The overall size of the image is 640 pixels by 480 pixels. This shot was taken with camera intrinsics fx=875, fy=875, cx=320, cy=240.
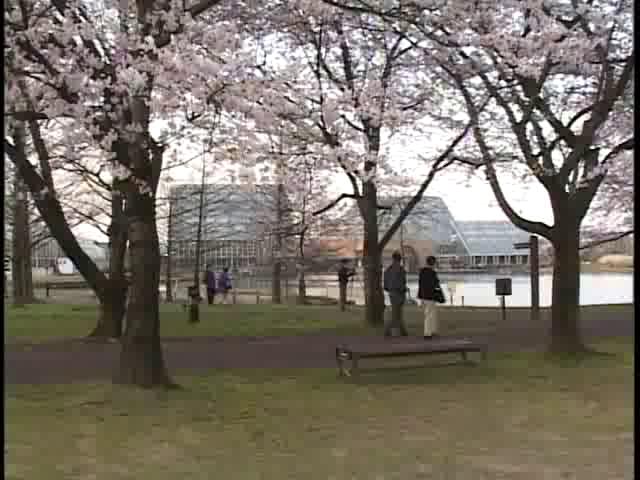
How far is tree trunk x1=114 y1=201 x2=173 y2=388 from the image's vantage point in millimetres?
9945

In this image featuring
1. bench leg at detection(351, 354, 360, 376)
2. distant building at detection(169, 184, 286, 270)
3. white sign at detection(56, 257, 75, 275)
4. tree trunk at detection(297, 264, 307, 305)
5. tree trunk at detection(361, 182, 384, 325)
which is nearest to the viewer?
bench leg at detection(351, 354, 360, 376)

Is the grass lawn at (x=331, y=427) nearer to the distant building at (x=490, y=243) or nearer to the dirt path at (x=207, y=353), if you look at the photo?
the dirt path at (x=207, y=353)

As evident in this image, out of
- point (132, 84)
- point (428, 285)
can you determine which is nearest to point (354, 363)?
point (132, 84)

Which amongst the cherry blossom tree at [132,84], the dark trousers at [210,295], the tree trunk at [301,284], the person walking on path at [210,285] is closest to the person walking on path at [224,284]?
the person walking on path at [210,285]

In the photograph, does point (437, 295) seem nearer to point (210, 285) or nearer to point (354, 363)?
point (354, 363)

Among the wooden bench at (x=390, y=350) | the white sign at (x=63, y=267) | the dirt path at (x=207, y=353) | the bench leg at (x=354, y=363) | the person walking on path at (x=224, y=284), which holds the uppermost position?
the white sign at (x=63, y=267)

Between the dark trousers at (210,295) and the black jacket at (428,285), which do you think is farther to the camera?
the dark trousers at (210,295)

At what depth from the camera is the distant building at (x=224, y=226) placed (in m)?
38.8

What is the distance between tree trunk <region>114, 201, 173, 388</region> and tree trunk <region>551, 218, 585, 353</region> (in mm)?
6410

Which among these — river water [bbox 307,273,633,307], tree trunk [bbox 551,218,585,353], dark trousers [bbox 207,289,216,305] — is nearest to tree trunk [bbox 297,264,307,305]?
river water [bbox 307,273,633,307]

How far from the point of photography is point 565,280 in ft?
44.4

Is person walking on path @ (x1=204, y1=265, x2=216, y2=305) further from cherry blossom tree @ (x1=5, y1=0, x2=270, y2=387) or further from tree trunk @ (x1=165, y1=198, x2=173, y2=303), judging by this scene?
cherry blossom tree @ (x1=5, y1=0, x2=270, y2=387)

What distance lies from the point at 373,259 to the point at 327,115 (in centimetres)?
985

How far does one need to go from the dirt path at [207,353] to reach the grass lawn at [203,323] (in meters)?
1.55
